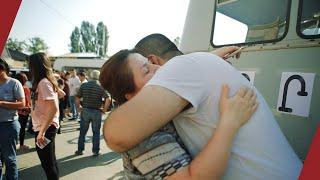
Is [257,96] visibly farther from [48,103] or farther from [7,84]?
[7,84]

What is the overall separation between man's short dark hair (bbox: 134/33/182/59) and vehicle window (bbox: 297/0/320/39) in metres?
1.01

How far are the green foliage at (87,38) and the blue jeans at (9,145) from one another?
69.2m

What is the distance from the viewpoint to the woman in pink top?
431 cm

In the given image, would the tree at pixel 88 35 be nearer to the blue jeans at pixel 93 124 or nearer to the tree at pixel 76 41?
the tree at pixel 76 41

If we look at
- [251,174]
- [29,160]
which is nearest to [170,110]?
[251,174]

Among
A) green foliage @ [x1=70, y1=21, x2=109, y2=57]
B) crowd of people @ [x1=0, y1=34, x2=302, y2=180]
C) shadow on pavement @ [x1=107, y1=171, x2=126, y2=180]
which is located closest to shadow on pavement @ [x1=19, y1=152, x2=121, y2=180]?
shadow on pavement @ [x1=107, y1=171, x2=126, y2=180]

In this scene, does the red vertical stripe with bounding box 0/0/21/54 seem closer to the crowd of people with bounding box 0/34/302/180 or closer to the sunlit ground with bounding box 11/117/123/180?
the crowd of people with bounding box 0/34/302/180

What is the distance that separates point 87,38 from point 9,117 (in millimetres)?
72117

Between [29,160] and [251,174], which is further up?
[251,174]

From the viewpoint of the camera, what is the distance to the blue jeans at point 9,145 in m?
4.66

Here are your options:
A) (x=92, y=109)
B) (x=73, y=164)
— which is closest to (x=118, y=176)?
(x=73, y=164)

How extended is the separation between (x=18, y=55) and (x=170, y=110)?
3825 centimetres

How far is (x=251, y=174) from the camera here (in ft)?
4.64

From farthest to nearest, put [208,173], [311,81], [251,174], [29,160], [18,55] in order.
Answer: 1. [18,55]
2. [29,160]
3. [311,81]
4. [251,174]
5. [208,173]
